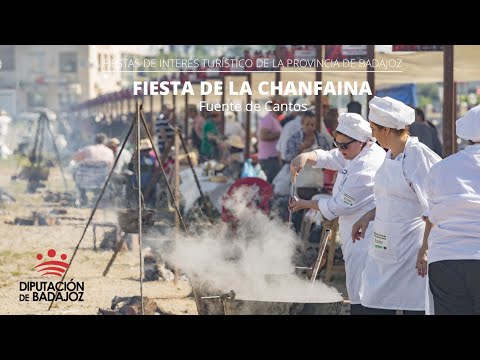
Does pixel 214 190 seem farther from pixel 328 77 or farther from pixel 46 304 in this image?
pixel 46 304

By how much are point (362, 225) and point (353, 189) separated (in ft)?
1.02

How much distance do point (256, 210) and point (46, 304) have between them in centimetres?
271

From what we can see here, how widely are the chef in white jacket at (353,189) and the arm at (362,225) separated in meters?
0.20

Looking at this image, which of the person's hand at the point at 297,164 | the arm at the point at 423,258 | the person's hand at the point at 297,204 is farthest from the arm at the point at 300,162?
the arm at the point at 423,258

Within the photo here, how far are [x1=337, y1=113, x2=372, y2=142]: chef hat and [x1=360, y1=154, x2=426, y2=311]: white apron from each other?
57 centimetres

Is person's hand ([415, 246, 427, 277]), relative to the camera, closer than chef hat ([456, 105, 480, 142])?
No

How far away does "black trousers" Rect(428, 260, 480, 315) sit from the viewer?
5738 mm

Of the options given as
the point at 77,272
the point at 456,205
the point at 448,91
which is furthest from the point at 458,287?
the point at 77,272

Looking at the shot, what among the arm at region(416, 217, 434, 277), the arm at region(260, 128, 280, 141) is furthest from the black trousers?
the arm at region(260, 128, 280, 141)

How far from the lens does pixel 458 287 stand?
5.77 meters

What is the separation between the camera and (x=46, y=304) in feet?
31.9

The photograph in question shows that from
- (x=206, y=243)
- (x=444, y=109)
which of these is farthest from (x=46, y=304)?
(x=444, y=109)

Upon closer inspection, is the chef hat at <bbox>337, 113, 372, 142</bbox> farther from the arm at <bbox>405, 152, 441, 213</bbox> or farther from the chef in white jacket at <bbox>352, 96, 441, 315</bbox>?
the arm at <bbox>405, 152, 441, 213</bbox>

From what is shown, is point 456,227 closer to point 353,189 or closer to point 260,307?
point 353,189
